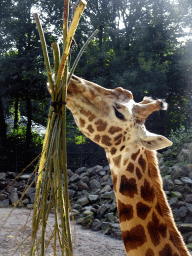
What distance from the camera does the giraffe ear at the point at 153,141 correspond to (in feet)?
5.06

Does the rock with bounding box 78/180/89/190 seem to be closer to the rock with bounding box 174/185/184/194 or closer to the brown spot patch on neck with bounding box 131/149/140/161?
the rock with bounding box 174/185/184/194

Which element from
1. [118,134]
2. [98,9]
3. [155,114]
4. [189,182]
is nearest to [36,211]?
[118,134]

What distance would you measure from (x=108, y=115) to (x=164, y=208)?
69 centimetres

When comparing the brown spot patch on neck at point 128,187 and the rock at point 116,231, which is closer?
the brown spot patch on neck at point 128,187

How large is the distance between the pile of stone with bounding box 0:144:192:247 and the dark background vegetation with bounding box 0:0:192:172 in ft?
9.01

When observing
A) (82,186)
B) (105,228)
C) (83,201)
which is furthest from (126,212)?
(82,186)

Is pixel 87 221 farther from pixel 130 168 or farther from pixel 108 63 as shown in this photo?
pixel 108 63

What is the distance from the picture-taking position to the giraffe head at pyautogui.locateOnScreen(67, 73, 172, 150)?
5.89 ft

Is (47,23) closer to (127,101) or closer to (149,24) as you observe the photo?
(149,24)

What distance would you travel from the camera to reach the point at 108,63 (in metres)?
14.4

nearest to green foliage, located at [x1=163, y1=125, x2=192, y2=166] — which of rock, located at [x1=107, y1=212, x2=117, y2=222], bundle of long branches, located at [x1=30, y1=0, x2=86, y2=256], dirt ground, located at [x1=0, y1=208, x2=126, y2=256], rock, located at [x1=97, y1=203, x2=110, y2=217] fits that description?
rock, located at [x1=97, y1=203, x2=110, y2=217]

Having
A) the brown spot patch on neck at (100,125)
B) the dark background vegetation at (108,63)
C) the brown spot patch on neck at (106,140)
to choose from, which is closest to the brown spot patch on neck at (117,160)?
the brown spot patch on neck at (106,140)

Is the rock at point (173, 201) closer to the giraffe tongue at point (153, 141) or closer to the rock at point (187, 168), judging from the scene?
the rock at point (187, 168)

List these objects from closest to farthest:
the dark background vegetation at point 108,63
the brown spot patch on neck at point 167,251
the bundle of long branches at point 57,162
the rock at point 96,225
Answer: the bundle of long branches at point 57,162, the brown spot patch on neck at point 167,251, the rock at point 96,225, the dark background vegetation at point 108,63
